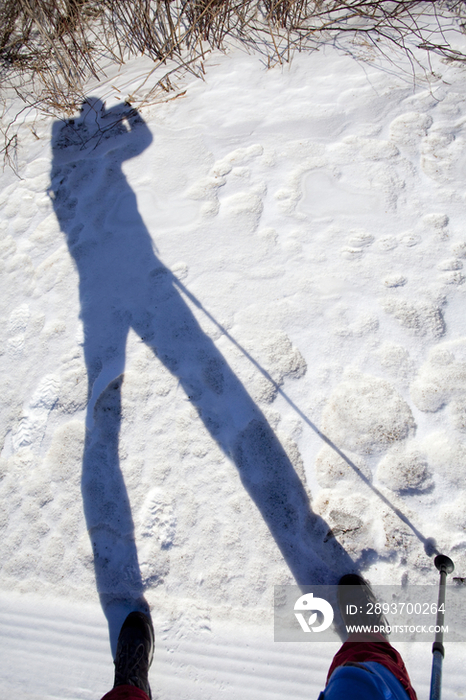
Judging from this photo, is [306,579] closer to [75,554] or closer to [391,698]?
[391,698]

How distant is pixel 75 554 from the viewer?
1.54 metres

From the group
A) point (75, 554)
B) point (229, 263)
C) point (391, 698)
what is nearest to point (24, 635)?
point (75, 554)

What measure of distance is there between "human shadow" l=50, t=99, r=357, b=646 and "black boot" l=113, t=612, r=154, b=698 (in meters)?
0.09

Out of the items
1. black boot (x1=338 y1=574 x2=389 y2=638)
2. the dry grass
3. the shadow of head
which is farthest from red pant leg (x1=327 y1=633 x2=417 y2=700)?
the dry grass

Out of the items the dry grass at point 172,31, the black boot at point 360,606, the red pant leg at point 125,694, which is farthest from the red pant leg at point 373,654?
the dry grass at point 172,31

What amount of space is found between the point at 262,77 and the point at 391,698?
3.24 metres

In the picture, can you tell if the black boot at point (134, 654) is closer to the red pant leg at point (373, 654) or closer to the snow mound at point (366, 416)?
the red pant leg at point (373, 654)

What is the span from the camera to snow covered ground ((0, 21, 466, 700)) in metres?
1.44

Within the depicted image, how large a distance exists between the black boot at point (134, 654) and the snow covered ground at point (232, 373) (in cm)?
7

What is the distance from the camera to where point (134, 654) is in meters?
1.31

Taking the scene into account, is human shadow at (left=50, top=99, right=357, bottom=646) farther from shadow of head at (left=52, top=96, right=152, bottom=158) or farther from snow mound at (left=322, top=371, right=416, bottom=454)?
snow mound at (left=322, top=371, right=416, bottom=454)

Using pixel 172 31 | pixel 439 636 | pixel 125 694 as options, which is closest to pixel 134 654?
pixel 125 694

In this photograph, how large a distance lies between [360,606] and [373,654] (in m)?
0.16

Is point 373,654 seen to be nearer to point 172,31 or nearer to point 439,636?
point 439,636
